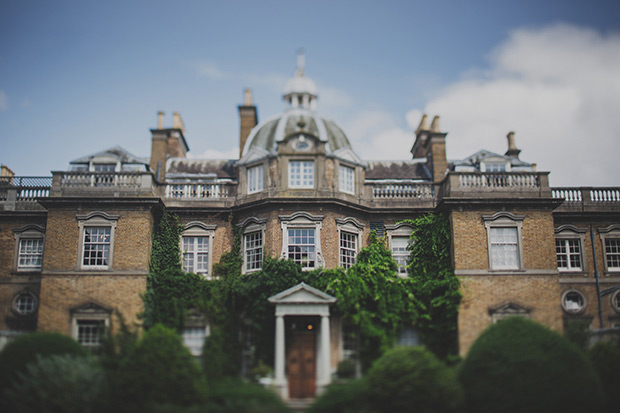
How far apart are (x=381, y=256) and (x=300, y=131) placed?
6.27m

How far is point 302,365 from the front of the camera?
23641 mm

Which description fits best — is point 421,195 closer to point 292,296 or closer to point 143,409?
point 292,296

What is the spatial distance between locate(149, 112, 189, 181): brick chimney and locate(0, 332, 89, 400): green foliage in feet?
39.9

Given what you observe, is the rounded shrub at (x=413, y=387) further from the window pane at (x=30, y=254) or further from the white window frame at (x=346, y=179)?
the window pane at (x=30, y=254)

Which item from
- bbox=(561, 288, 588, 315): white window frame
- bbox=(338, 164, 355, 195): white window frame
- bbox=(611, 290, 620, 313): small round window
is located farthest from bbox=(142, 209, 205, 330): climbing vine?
bbox=(611, 290, 620, 313): small round window

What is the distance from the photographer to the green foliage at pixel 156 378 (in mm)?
17219

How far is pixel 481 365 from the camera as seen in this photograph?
17531mm

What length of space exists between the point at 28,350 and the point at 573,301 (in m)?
21.3

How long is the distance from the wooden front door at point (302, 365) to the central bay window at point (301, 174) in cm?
621

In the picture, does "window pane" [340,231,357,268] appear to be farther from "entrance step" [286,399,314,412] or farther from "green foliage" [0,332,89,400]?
"green foliage" [0,332,89,400]

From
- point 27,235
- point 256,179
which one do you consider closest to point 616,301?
point 256,179

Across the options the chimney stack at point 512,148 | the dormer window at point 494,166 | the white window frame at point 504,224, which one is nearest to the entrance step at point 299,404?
the white window frame at point 504,224

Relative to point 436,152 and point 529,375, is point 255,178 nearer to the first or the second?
point 436,152

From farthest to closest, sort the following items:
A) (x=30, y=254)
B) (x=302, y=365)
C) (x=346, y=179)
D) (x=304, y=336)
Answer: (x=30, y=254), (x=346, y=179), (x=304, y=336), (x=302, y=365)
